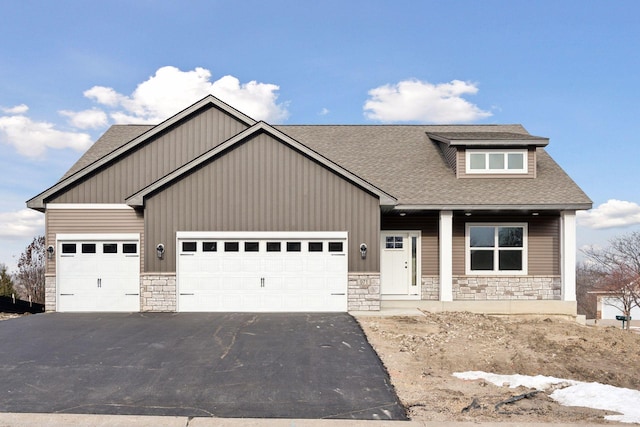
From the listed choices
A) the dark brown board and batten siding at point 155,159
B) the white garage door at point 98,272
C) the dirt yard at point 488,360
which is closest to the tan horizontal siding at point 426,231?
the dirt yard at point 488,360

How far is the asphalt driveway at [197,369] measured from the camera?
627 centimetres

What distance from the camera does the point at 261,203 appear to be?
45.9ft

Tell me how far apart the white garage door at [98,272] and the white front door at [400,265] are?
8101 millimetres

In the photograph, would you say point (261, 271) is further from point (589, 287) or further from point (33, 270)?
point (589, 287)

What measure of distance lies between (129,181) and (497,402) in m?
12.8

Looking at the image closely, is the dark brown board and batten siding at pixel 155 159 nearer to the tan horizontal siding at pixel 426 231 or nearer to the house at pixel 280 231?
the house at pixel 280 231

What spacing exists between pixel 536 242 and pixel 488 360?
876 centimetres

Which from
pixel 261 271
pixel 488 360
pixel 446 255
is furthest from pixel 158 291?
pixel 488 360

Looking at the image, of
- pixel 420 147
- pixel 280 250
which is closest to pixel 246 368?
pixel 280 250

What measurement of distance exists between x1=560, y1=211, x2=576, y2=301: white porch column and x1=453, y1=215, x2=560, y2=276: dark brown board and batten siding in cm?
56

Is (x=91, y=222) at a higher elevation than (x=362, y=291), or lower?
higher

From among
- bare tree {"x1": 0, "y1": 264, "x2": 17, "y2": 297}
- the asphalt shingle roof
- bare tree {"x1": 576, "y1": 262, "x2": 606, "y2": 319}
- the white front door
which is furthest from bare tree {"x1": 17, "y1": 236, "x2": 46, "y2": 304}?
bare tree {"x1": 576, "y1": 262, "x2": 606, "y2": 319}

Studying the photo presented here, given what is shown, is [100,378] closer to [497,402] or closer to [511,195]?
[497,402]

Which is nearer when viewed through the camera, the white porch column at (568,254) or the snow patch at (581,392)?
the snow patch at (581,392)
